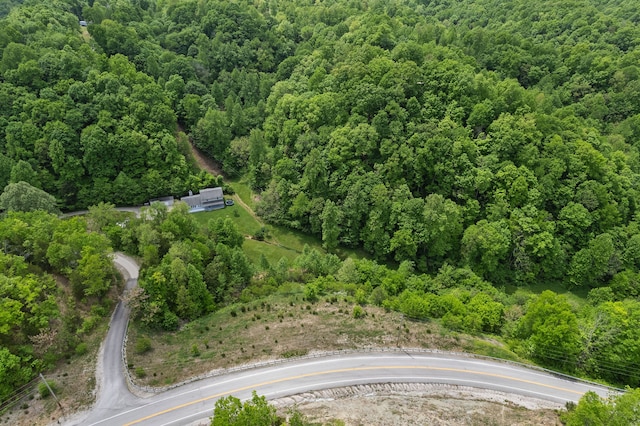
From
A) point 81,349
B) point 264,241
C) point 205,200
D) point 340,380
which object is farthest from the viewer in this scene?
point 205,200

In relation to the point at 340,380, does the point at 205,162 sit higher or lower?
higher

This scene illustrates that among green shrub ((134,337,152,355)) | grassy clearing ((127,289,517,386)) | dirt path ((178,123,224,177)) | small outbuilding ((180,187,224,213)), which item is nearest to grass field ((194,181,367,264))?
small outbuilding ((180,187,224,213))

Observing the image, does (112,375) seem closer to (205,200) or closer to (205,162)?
(205,200)

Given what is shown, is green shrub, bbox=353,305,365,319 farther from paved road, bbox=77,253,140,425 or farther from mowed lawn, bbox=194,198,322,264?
mowed lawn, bbox=194,198,322,264

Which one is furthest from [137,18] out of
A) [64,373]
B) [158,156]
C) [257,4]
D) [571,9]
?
[571,9]

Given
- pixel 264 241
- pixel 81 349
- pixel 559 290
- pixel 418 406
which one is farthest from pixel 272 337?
pixel 559 290

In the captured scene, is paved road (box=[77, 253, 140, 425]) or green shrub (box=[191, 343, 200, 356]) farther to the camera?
green shrub (box=[191, 343, 200, 356])
